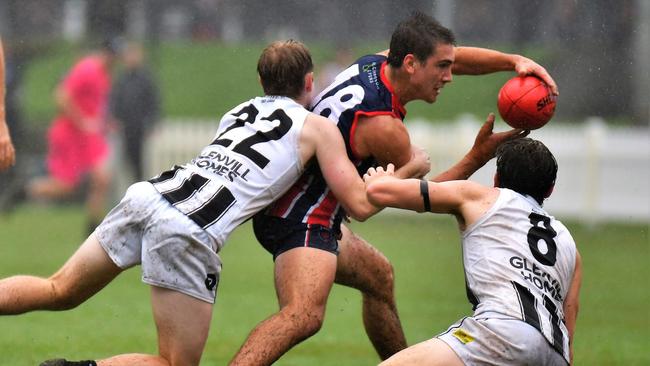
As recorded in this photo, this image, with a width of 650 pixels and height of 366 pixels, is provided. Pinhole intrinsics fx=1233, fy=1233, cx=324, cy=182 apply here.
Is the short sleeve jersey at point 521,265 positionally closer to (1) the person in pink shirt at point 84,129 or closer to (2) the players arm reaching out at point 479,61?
(2) the players arm reaching out at point 479,61

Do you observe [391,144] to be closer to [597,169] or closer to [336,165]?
[336,165]

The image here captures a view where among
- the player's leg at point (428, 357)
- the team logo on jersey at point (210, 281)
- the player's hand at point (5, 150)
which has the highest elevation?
the player's hand at point (5, 150)

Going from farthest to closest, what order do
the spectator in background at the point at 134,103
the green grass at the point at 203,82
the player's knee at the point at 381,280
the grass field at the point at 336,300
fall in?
1. the green grass at the point at 203,82
2. the spectator in background at the point at 134,103
3. the grass field at the point at 336,300
4. the player's knee at the point at 381,280

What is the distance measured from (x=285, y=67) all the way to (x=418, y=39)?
700 mm

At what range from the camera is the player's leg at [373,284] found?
6406 millimetres

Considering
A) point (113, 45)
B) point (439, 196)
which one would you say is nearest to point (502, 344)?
point (439, 196)

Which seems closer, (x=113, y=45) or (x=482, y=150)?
(x=482, y=150)

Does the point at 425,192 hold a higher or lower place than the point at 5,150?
higher

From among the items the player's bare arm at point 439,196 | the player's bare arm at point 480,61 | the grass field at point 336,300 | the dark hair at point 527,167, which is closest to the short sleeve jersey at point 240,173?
the player's bare arm at point 439,196

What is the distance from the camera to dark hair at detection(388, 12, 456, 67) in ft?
20.1

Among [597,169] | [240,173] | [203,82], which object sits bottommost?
[203,82]

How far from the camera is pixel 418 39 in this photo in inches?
241

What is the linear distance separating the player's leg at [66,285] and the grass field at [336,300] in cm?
147

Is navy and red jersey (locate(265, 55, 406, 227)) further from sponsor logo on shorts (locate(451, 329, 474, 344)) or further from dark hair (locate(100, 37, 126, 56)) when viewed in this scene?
dark hair (locate(100, 37, 126, 56))
